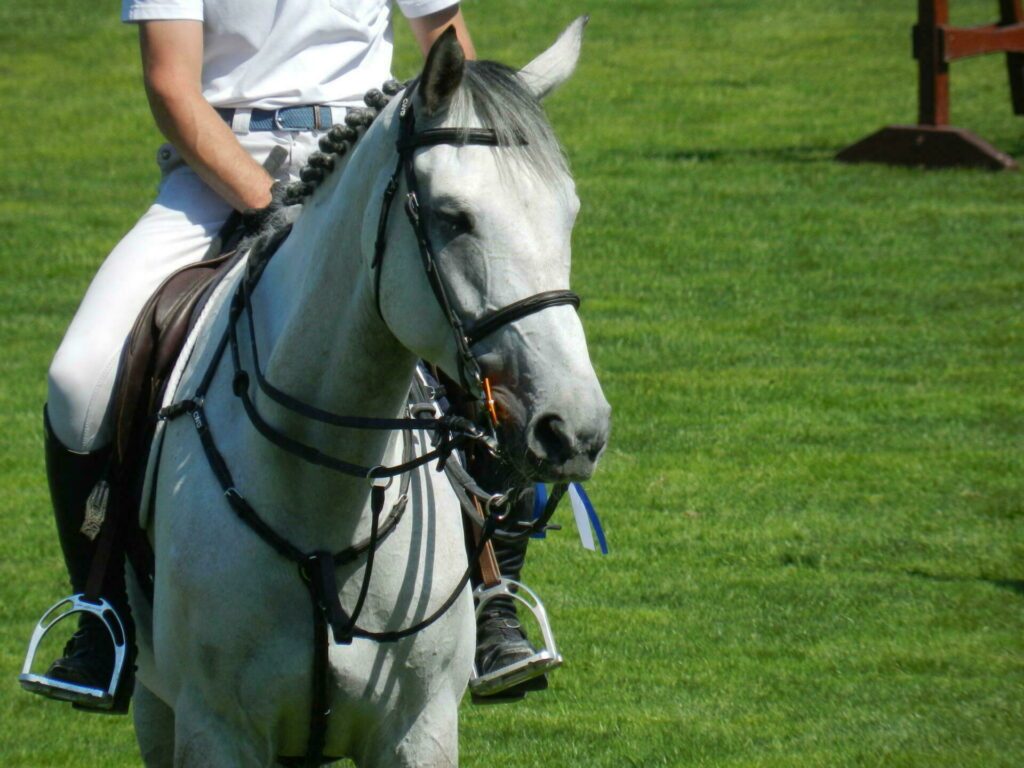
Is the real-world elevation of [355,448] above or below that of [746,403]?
above

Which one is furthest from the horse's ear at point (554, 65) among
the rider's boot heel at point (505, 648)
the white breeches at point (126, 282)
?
the rider's boot heel at point (505, 648)

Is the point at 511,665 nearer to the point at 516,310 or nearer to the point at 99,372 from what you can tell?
the point at 99,372

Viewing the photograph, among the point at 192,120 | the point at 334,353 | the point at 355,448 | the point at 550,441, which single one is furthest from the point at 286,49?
the point at 550,441

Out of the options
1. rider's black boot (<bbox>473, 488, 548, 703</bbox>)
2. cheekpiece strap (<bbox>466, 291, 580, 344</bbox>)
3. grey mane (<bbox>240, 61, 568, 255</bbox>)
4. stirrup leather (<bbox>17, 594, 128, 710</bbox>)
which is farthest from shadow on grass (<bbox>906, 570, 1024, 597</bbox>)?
cheekpiece strap (<bbox>466, 291, 580, 344</bbox>)

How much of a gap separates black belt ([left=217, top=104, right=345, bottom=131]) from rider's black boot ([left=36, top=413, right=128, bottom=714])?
0.95 meters

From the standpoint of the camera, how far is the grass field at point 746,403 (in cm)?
645

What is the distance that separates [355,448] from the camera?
3.51 m

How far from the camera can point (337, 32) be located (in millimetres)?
4453

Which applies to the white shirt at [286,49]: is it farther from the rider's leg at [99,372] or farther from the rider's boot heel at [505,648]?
the rider's boot heel at [505,648]

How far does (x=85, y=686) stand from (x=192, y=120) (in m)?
1.47

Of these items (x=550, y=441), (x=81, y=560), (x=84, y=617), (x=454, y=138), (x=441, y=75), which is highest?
(x=441, y=75)

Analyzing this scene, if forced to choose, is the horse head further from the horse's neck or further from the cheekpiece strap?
the horse's neck

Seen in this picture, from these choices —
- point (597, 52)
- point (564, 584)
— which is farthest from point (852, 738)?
point (597, 52)

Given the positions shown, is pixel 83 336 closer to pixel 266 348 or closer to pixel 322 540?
pixel 266 348
